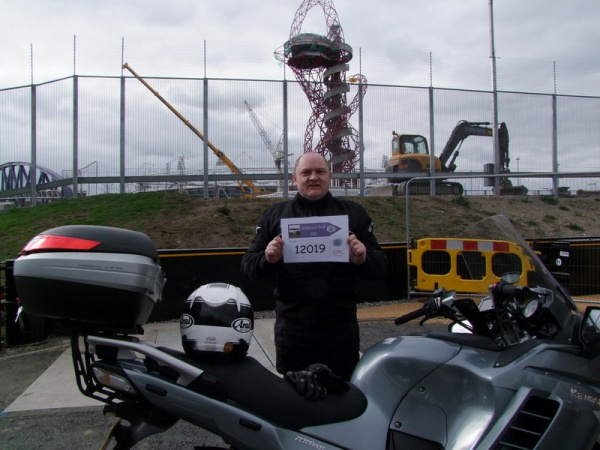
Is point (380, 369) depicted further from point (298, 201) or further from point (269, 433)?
point (298, 201)

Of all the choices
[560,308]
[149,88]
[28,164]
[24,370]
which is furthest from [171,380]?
[28,164]

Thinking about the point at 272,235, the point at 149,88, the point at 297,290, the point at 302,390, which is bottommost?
the point at 302,390

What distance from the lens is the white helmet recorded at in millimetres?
1919

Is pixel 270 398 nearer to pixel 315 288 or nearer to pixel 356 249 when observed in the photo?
pixel 315 288

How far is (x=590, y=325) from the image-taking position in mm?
1945

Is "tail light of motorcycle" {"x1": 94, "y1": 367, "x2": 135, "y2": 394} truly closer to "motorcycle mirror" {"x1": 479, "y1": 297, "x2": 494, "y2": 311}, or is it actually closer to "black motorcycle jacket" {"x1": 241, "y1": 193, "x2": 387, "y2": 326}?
"black motorcycle jacket" {"x1": 241, "y1": 193, "x2": 387, "y2": 326}

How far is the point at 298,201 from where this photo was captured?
2.72 metres

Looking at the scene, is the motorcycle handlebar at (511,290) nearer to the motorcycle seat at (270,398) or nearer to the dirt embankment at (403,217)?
the motorcycle seat at (270,398)

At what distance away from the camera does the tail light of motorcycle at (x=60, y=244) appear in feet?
6.67

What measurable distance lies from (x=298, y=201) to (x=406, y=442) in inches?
54.0

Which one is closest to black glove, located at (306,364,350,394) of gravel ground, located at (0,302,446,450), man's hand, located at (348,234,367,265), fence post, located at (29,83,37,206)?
man's hand, located at (348,234,367,265)

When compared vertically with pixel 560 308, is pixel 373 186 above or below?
above

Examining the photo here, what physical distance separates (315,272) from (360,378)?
2.20 ft

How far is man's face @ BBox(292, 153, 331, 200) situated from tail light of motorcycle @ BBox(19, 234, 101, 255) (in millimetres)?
1108
